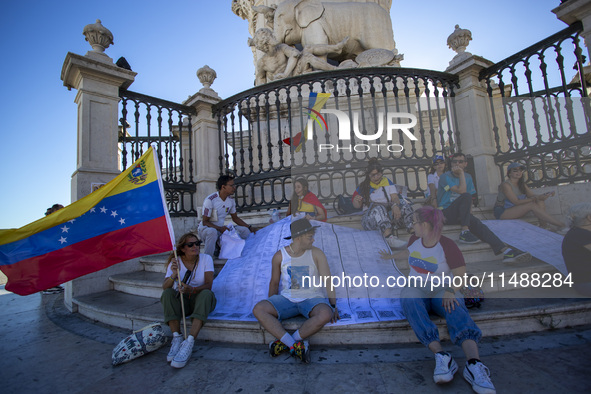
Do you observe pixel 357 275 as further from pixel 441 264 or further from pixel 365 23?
pixel 365 23

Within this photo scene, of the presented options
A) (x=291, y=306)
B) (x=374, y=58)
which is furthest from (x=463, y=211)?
(x=374, y=58)

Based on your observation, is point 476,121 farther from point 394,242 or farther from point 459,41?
point 394,242

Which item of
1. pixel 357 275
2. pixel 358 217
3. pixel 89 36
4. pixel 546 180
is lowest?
pixel 357 275

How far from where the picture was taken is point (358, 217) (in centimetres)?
476

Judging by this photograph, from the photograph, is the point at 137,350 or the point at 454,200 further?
the point at 454,200

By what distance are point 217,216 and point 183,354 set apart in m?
2.29

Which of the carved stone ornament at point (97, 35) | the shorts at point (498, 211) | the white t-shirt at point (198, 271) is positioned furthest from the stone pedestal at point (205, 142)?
the shorts at point (498, 211)

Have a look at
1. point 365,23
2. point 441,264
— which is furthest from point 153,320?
point 365,23

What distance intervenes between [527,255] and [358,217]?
7.03 ft

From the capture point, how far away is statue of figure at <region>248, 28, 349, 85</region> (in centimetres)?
825

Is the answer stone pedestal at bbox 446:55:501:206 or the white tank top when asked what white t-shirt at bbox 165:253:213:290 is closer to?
the white tank top

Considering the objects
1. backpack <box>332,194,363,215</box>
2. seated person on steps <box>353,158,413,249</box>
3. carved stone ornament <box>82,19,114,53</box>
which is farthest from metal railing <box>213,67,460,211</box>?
carved stone ornament <box>82,19,114,53</box>

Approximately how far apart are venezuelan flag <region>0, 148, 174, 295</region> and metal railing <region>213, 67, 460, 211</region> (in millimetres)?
2918

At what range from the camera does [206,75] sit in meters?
6.95
